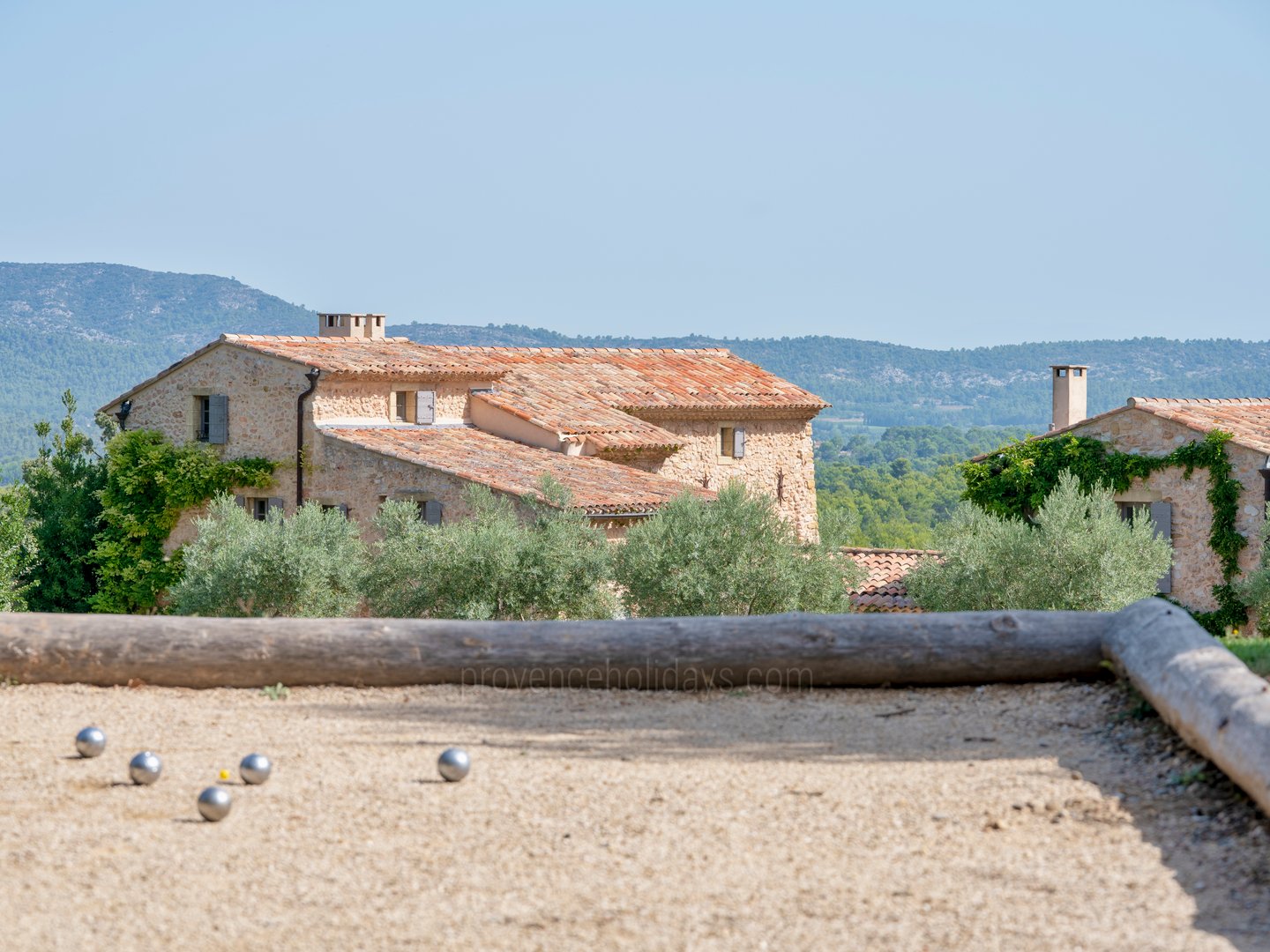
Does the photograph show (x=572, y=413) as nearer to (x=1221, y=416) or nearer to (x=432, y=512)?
(x=432, y=512)

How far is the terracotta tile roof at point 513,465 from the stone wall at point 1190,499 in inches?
291

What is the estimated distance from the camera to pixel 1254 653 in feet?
26.8

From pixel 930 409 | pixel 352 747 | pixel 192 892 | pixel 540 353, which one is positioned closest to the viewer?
pixel 192 892

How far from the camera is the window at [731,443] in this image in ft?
99.9

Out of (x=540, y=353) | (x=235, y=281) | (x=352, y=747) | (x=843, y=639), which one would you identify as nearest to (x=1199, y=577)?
(x=540, y=353)

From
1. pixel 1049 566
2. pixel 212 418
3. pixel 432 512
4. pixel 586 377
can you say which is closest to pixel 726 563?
pixel 1049 566

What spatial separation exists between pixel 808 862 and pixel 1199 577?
2149 cm

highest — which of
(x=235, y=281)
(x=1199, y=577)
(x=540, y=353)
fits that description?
(x=235, y=281)


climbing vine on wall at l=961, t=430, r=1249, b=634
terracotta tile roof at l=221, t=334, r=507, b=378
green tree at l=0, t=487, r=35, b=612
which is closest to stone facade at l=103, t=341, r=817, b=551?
terracotta tile roof at l=221, t=334, r=507, b=378

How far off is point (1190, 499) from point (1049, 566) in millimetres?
8117

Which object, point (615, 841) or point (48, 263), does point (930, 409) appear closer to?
point (48, 263)

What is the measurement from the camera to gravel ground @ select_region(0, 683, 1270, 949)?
509cm

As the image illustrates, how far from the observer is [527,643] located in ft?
27.0

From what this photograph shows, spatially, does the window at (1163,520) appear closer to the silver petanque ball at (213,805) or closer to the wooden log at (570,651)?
the wooden log at (570,651)
